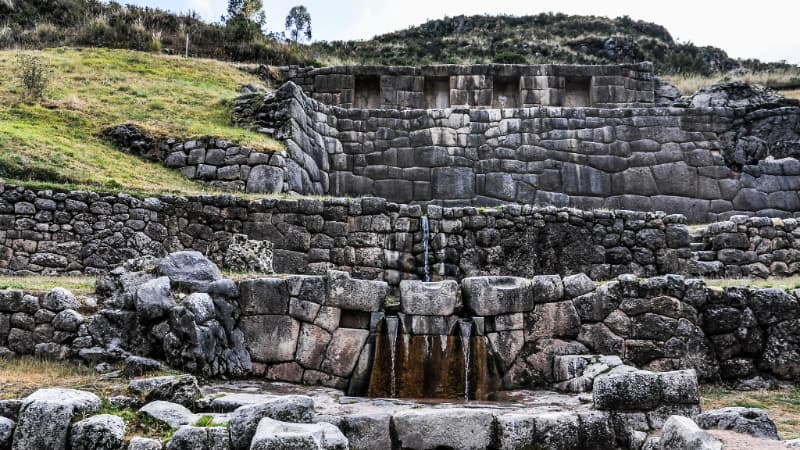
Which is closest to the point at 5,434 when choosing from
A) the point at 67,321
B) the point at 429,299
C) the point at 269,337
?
the point at 67,321

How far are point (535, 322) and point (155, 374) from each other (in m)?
4.87

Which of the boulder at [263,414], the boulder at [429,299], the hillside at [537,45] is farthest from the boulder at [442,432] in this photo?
the hillside at [537,45]

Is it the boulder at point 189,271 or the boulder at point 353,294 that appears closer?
the boulder at point 189,271

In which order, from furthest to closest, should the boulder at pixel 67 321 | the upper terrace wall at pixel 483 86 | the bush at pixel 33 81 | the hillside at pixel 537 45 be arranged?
the hillside at pixel 537 45 < the upper terrace wall at pixel 483 86 < the bush at pixel 33 81 < the boulder at pixel 67 321

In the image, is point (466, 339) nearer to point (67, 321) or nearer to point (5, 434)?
point (67, 321)

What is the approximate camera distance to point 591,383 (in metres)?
8.45

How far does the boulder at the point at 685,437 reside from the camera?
5565 mm

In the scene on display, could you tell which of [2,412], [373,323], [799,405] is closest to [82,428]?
[2,412]

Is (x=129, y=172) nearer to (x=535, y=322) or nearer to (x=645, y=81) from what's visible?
(x=535, y=322)

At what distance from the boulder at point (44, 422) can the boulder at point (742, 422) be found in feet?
19.3

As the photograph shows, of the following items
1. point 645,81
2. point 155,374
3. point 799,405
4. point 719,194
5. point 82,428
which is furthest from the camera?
point 645,81

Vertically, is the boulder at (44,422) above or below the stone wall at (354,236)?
below

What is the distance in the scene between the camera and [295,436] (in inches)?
219

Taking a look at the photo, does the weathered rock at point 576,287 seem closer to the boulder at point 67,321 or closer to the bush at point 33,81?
the boulder at point 67,321
